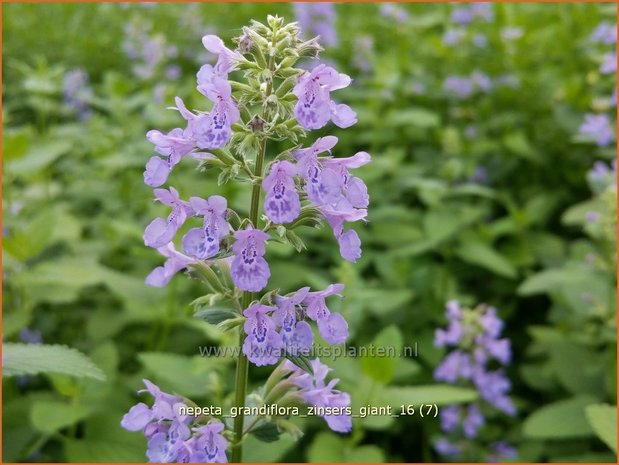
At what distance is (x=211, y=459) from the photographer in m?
1.98

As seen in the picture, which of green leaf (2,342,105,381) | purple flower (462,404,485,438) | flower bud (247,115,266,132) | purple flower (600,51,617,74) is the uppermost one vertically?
purple flower (600,51,617,74)

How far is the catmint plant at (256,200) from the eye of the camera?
6.05 feet

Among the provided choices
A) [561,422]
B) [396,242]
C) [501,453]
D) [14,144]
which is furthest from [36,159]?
[561,422]

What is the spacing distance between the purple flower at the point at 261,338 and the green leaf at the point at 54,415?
150cm

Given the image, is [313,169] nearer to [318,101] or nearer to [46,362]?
[318,101]

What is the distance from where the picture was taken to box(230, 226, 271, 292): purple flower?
1.82m

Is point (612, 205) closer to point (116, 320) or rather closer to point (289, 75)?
point (289, 75)

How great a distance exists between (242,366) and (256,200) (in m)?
0.48

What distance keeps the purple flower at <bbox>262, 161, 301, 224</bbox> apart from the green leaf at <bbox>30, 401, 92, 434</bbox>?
173 centimetres

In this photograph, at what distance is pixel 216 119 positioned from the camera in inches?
72.6

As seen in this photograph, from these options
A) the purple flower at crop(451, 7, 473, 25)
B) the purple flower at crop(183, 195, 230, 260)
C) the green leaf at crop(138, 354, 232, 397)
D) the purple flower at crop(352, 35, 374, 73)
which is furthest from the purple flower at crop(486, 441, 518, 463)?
the purple flower at crop(451, 7, 473, 25)

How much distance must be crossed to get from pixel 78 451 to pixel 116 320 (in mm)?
1008

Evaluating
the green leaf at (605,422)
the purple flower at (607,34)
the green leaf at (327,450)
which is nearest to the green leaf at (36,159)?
the green leaf at (327,450)

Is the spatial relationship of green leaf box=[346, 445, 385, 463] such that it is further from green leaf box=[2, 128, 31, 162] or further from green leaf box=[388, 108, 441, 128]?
green leaf box=[388, 108, 441, 128]
